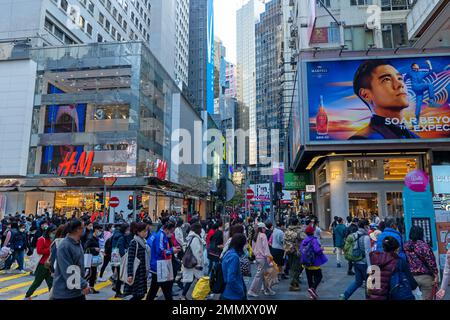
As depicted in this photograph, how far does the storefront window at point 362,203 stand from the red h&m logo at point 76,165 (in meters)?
23.5

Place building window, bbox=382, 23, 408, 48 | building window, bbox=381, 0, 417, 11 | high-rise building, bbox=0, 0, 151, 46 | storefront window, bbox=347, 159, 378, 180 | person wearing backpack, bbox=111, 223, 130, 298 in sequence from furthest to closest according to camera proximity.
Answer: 1. high-rise building, bbox=0, 0, 151, 46
2. building window, bbox=381, 0, 417, 11
3. building window, bbox=382, 23, 408, 48
4. storefront window, bbox=347, 159, 378, 180
5. person wearing backpack, bbox=111, 223, 130, 298

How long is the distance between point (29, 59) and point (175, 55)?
40.7 m

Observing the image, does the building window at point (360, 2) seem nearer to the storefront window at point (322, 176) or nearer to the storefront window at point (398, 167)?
the storefront window at point (398, 167)

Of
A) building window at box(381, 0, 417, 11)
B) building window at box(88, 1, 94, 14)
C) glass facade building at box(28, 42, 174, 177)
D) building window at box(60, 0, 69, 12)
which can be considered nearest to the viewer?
building window at box(381, 0, 417, 11)

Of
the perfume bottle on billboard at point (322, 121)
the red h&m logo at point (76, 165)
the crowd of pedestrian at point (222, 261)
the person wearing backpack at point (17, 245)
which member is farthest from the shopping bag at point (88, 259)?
the red h&m logo at point (76, 165)

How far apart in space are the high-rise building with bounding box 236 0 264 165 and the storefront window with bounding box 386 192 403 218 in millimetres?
133181

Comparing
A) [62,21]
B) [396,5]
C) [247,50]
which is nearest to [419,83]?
[396,5]

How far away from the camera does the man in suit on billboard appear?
23.5 metres

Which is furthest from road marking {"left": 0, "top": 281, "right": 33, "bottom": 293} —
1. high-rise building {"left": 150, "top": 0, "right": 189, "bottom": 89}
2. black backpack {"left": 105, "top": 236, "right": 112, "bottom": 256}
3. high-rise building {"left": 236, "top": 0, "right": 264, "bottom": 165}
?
high-rise building {"left": 236, "top": 0, "right": 264, "bottom": 165}

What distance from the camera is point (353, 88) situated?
24.1 meters

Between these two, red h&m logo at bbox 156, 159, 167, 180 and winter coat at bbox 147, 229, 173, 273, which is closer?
winter coat at bbox 147, 229, 173, 273

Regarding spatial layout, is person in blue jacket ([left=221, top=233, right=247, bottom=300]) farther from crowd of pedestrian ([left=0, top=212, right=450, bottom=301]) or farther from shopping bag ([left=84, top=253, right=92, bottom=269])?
shopping bag ([left=84, top=253, right=92, bottom=269])

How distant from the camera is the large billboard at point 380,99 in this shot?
2327 centimetres

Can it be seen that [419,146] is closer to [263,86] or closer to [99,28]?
[99,28]
